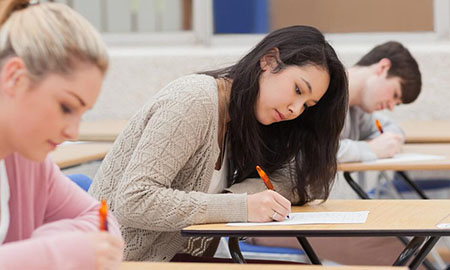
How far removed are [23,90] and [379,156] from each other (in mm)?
2406

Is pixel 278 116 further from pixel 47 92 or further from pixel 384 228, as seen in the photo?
pixel 47 92

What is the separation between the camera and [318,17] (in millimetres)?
5262

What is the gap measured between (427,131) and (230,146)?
6.78ft

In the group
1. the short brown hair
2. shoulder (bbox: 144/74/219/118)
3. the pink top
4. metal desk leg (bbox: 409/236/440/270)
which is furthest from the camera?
the short brown hair

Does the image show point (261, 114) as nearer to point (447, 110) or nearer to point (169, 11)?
point (447, 110)

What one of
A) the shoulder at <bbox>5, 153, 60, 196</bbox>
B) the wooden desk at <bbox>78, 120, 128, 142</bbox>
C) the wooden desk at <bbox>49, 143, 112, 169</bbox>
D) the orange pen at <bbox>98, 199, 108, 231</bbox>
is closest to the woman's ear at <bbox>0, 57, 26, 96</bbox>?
the shoulder at <bbox>5, 153, 60, 196</bbox>

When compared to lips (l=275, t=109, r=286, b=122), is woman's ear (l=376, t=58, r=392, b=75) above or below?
below

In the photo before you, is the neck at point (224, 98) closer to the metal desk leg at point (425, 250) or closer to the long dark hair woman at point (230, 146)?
the long dark hair woman at point (230, 146)

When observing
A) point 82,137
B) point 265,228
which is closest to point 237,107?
point 265,228

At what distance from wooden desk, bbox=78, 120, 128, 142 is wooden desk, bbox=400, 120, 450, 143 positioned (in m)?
1.44

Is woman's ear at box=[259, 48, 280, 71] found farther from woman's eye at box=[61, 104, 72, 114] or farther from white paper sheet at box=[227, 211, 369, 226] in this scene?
woman's eye at box=[61, 104, 72, 114]

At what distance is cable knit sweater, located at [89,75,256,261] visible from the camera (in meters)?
2.01

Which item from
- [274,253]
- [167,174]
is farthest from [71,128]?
[274,253]

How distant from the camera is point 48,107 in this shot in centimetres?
119
